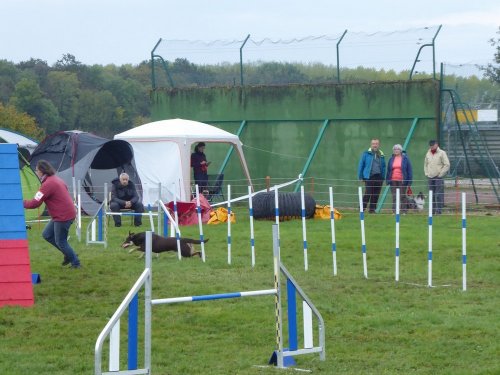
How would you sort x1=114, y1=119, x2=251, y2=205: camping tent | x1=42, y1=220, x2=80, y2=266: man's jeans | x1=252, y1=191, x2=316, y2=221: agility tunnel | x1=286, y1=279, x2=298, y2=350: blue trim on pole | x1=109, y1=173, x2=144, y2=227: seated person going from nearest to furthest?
x1=286, y1=279, x2=298, y2=350: blue trim on pole, x1=42, y1=220, x2=80, y2=266: man's jeans, x1=109, y1=173, x2=144, y2=227: seated person, x1=252, y1=191, x2=316, y2=221: agility tunnel, x1=114, y1=119, x2=251, y2=205: camping tent

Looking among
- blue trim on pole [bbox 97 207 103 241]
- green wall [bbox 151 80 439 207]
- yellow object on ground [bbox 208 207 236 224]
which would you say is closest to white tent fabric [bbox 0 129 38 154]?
green wall [bbox 151 80 439 207]

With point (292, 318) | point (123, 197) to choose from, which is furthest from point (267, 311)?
point (123, 197)

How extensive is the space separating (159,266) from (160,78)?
1470cm

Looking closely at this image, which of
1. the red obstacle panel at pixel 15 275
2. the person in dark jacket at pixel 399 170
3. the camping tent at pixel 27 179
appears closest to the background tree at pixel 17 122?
the camping tent at pixel 27 179

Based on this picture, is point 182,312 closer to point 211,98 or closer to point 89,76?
point 211,98

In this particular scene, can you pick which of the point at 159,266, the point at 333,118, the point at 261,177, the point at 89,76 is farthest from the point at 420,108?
the point at 89,76

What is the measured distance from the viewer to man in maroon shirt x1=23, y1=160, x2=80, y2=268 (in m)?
13.6

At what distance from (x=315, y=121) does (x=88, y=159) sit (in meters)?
5.60

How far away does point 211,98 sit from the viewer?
27141 mm

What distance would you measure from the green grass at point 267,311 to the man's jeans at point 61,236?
0.88 ft

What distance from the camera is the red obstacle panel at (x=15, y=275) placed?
11273mm

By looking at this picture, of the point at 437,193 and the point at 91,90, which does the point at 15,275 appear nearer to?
the point at 437,193

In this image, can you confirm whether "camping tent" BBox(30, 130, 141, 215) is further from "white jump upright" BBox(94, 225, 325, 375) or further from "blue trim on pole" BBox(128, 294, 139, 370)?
"blue trim on pole" BBox(128, 294, 139, 370)

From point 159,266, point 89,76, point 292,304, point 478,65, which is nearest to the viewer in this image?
point 292,304
